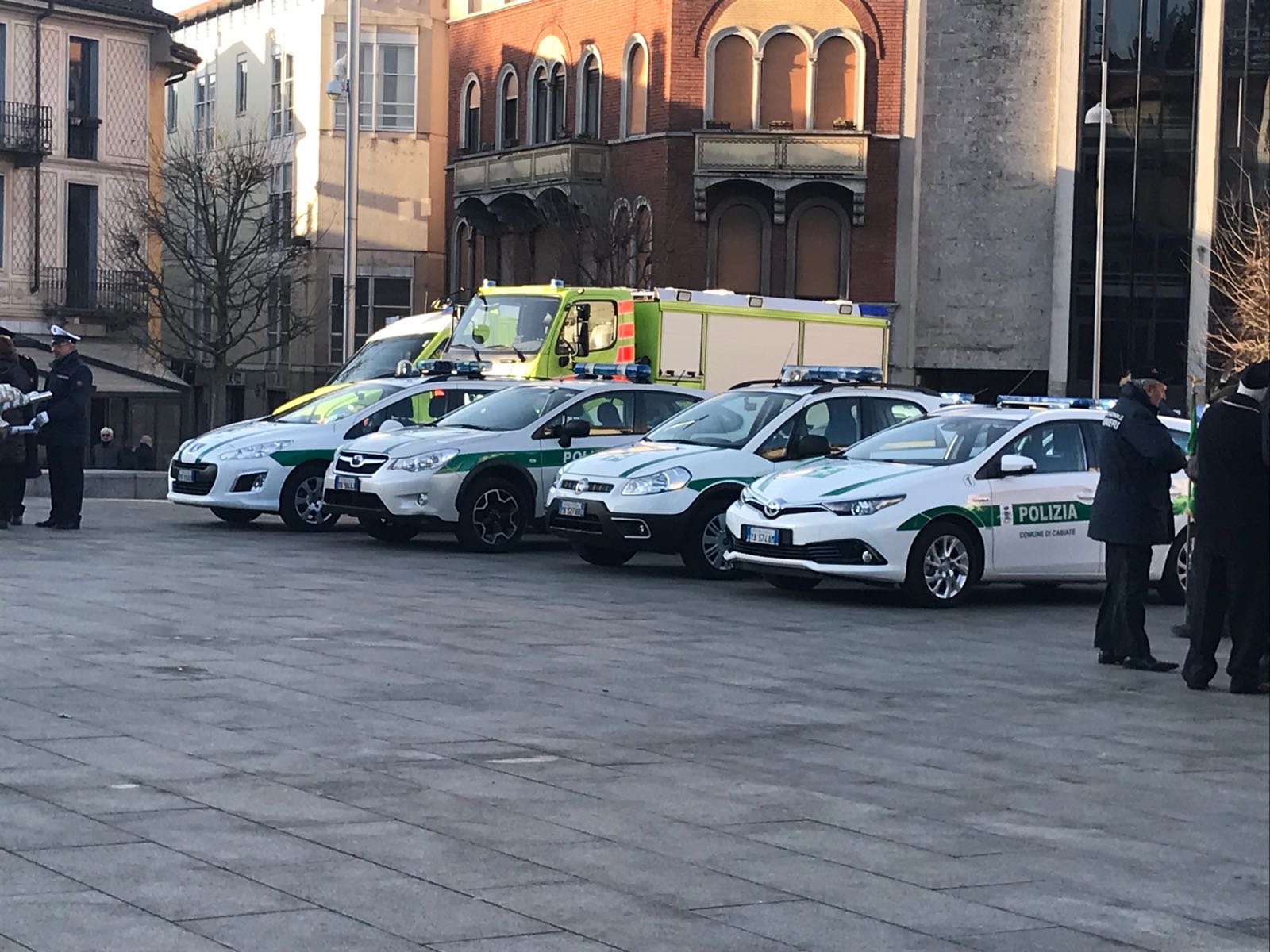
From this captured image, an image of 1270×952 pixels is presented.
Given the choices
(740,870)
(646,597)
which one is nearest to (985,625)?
(646,597)

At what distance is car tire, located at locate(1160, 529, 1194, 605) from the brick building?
29920 mm

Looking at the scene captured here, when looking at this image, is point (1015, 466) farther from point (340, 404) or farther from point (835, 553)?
point (340, 404)

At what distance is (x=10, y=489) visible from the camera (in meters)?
20.6

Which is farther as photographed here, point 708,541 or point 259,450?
point 259,450

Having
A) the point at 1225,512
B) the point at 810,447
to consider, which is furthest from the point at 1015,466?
the point at 1225,512

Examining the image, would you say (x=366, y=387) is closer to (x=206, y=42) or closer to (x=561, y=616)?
(x=561, y=616)

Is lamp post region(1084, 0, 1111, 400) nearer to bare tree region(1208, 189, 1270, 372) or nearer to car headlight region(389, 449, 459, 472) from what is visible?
bare tree region(1208, 189, 1270, 372)

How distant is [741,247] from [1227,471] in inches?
1551

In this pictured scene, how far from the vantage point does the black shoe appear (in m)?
12.4

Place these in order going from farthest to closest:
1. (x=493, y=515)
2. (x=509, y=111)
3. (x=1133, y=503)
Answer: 1. (x=509, y=111)
2. (x=493, y=515)
3. (x=1133, y=503)

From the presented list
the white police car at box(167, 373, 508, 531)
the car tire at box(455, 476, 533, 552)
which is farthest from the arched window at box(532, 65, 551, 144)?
the car tire at box(455, 476, 533, 552)

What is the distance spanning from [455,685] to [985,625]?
5.29 metres

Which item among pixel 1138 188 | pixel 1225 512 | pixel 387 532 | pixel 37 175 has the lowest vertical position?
pixel 387 532

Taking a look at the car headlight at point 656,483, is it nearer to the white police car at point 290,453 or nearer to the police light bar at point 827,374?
the police light bar at point 827,374
